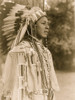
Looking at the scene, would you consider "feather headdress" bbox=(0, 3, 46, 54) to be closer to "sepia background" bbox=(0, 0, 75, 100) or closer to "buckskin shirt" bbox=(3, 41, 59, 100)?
"buckskin shirt" bbox=(3, 41, 59, 100)

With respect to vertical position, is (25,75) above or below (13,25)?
below

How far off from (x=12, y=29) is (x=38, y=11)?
0.29m

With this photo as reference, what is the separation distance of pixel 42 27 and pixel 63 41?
0.85 feet

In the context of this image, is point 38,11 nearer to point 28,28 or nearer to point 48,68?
point 28,28

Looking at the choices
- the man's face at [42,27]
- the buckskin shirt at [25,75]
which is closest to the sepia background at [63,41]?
the man's face at [42,27]

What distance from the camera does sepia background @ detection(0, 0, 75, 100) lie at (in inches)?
107

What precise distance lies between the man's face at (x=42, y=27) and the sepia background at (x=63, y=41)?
0.05 meters

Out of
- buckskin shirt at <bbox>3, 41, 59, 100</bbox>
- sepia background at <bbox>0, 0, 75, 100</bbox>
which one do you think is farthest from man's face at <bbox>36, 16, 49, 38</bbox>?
buckskin shirt at <bbox>3, 41, 59, 100</bbox>

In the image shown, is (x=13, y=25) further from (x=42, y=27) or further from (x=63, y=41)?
(x=63, y=41)

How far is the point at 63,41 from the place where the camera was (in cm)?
278

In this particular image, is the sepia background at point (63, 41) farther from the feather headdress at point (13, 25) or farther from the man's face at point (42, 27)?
the feather headdress at point (13, 25)

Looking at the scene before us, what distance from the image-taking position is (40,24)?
8.68 feet

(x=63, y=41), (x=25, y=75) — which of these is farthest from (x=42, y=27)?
(x=25, y=75)

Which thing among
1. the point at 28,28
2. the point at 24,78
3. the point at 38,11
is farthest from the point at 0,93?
the point at 38,11
